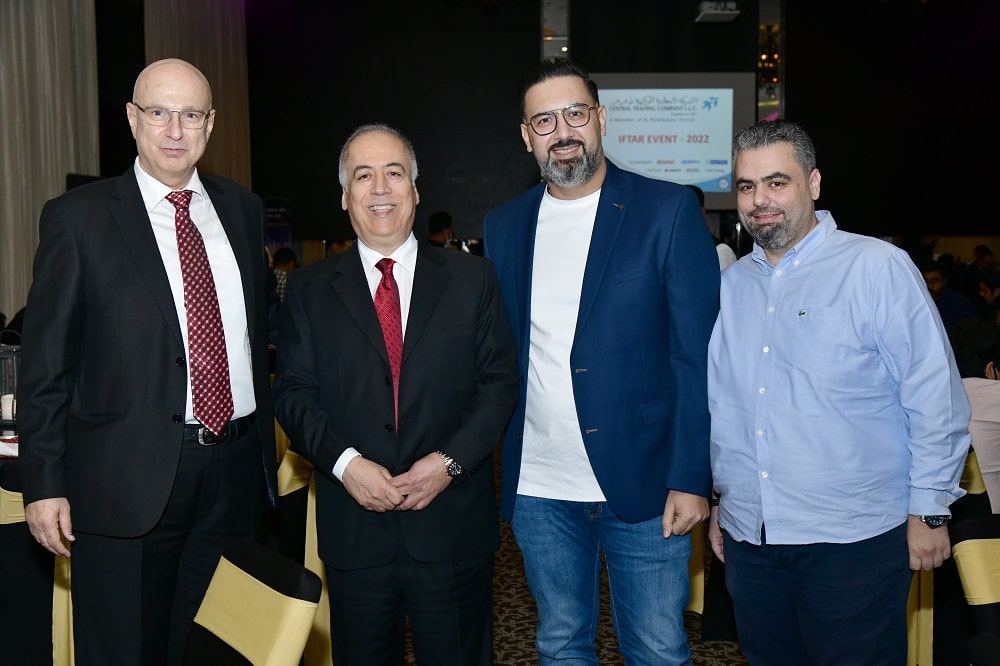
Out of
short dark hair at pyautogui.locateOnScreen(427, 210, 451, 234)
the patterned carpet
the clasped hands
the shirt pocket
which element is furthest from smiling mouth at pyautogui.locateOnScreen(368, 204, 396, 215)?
short dark hair at pyautogui.locateOnScreen(427, 210, 451, 234)

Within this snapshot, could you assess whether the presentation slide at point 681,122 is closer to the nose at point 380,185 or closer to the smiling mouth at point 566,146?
the smiling mouth at point 566,146

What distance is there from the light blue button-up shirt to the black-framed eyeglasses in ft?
2.14

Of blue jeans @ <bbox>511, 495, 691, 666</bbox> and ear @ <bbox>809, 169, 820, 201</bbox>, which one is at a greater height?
ear @ <bbox>809, 169, 820, 201</bbox>

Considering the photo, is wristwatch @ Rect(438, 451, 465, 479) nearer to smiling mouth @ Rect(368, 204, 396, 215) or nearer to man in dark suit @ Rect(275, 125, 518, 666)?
man in dark suit @ Rect(275, 125, 518, 666)

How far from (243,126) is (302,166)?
2.95 feet

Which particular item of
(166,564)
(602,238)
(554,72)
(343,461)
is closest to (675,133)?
(554,72)

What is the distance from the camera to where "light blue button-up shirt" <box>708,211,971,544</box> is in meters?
2.12

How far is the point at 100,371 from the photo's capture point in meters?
2.25

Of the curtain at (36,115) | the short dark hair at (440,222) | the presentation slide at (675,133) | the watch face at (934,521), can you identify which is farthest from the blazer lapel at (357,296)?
the presentation slide at (675,133)

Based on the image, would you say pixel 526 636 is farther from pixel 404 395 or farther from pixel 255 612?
pixel 255 612

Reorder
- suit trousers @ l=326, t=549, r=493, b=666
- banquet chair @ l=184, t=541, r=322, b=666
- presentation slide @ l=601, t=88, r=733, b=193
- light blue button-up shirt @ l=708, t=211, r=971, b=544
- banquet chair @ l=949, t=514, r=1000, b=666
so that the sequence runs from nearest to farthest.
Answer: banquet chair @ l=184, t=541, r=322, b=666 → banquet chair @ l=949, t=514, r=1000, b=666 → light blue button-up shirt @ l=708, t=211, r=971, b=544 → suit trousers @ l=326, t=549, r=493, b=666 → presentation slide @ l=601, t=88, r=733, b=193

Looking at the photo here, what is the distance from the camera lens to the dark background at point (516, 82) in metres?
11.6

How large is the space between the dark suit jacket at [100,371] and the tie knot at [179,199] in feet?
0.36

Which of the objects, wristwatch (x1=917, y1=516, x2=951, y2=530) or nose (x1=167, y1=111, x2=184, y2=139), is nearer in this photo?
wristwatch (x1=917, y1=516, x2=951, y2=530)
